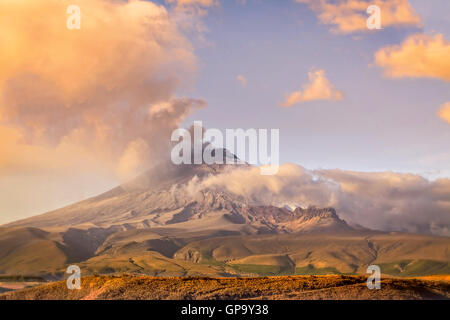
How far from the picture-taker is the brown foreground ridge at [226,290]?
3782 inches

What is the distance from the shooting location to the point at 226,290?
99188 mm

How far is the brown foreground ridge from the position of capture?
96.1 m

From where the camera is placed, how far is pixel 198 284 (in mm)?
103500
